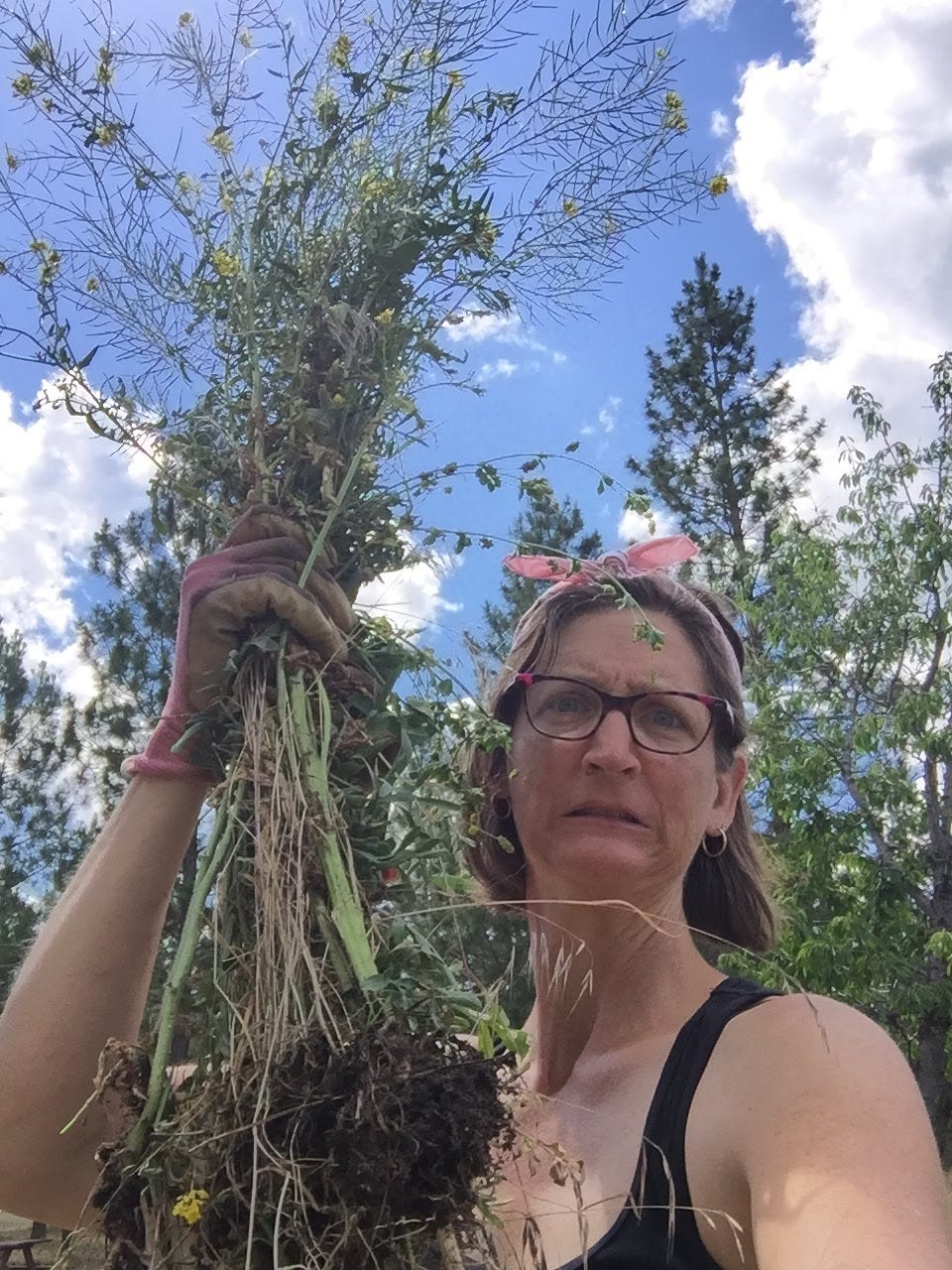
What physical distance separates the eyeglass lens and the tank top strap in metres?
0.38

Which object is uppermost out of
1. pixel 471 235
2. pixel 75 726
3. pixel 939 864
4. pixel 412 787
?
pixel 75 726

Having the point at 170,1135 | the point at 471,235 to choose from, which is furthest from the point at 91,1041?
the point at 471,235

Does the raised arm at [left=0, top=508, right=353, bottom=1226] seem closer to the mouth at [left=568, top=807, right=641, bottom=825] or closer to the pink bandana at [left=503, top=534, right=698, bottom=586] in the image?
the pink bandana at [left=503, top=534, right=698, bottom=586]

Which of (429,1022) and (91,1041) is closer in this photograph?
(429,1022)

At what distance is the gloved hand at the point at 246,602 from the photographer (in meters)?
1.29

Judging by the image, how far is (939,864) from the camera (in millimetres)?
7867

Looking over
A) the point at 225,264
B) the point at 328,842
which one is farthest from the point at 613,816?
the point at 225,264

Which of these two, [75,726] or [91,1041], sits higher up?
[75,726]

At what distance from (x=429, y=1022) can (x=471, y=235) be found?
1.08m

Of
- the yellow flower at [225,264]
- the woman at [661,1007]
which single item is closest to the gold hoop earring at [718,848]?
the woman at [661,1007]

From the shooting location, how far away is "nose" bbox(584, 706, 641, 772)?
152 cm

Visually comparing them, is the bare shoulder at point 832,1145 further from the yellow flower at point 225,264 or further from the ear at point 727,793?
the yellow flower at point 225,264

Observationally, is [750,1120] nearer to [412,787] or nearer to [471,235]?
[412,787]

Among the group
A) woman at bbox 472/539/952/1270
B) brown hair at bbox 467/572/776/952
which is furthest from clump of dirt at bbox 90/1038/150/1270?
brown hair at bbox 467/572/776/952
